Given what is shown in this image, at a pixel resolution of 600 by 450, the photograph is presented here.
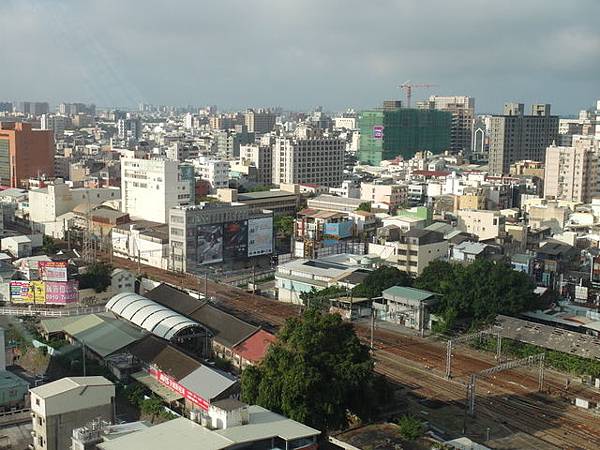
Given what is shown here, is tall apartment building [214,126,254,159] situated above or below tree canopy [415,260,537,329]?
above

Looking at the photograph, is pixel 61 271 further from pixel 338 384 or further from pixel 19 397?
pixel 338 384

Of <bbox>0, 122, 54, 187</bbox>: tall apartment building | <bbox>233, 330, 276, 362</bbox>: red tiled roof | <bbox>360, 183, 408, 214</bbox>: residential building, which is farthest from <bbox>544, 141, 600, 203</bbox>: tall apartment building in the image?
<bbox>0, 122, 54, 187</bbox>: tall apartment building

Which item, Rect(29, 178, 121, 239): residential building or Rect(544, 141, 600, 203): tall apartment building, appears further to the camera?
Rect(544, 141, 600, 203): tall apartment building

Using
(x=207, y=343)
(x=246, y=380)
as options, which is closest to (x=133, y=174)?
(x=207, y=343)

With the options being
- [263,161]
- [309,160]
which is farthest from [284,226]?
[263,161]

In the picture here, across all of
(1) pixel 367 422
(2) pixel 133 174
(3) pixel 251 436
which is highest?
(2) pixel 133 174

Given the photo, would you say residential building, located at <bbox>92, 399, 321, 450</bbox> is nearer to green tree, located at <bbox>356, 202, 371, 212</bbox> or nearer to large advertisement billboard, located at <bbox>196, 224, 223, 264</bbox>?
large advertisement billboard, located at <bbox>196, 224, 223, 264</bbox>
